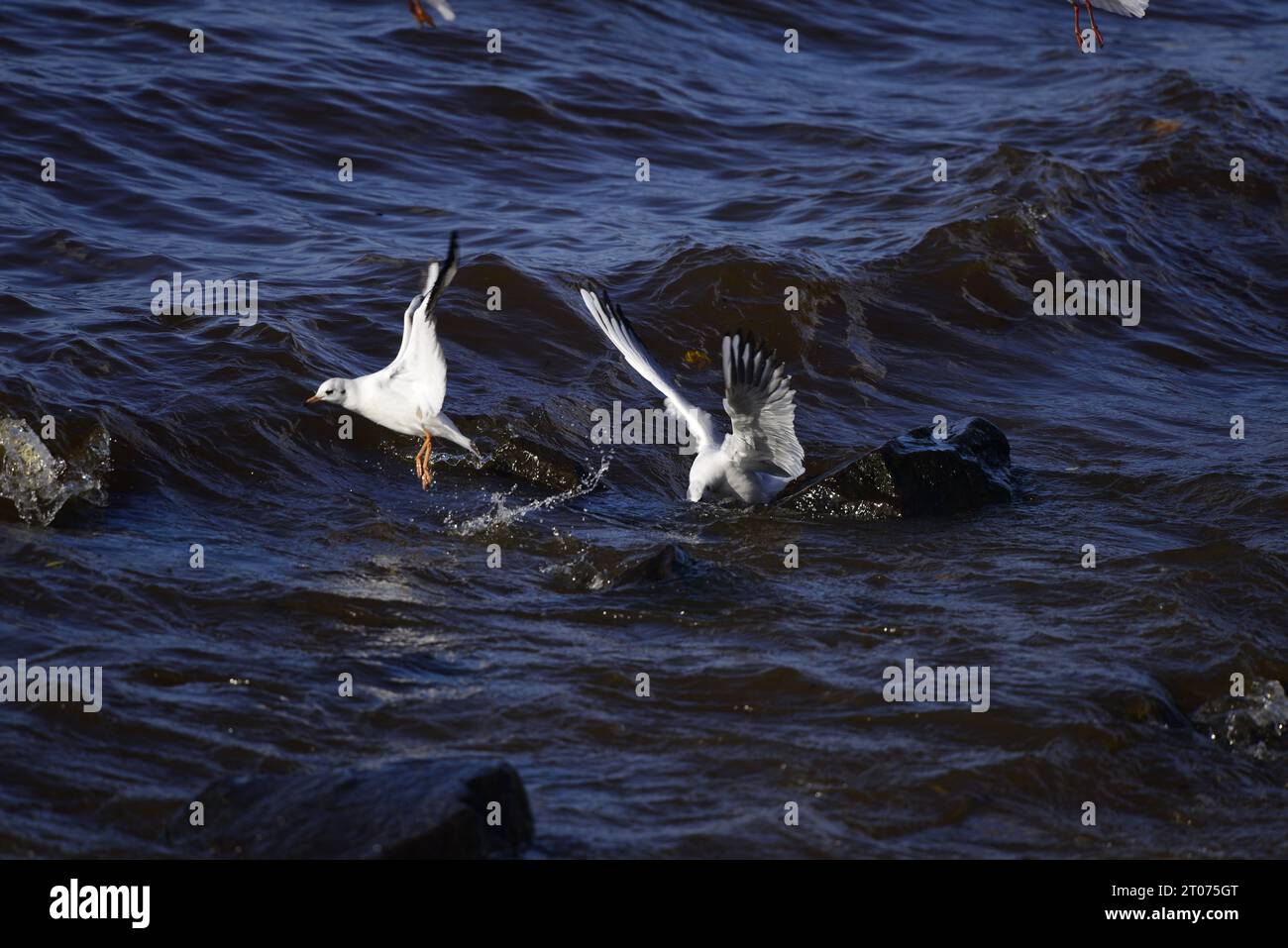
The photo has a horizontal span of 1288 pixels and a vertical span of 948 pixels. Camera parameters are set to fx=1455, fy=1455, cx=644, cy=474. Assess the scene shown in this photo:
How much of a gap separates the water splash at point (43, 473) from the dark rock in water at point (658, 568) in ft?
8.70

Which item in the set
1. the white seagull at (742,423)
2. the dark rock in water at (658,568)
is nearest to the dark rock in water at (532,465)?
the white seagull at (742,423)

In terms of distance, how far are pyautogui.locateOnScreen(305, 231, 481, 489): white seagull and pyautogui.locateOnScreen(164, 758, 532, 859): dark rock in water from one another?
287 cm

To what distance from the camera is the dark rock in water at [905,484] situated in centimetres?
759

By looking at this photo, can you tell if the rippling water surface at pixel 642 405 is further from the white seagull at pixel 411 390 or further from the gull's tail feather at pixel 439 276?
the gull's tail feather at pixel 439 276

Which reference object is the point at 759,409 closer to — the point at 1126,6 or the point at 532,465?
the point at 532,465

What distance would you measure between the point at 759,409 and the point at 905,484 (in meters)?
0.90

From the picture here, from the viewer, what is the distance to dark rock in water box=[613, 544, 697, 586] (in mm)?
6445

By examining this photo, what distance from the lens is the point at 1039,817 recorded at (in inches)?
191

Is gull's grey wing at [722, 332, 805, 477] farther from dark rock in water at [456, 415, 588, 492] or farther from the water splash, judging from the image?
the water splash

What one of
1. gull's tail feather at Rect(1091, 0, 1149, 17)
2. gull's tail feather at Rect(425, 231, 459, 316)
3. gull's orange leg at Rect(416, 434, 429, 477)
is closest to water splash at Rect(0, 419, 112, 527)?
gull's orange leg at Rect(416, 434, 429, 477)

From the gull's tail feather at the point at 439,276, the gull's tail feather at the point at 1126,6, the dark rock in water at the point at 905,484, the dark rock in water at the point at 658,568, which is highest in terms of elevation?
the gull's tail feather at the point at 1126,6

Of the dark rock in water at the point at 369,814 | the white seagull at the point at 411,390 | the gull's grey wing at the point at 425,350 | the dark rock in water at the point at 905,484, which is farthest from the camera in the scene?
the dark rock in water at the point at 905,484
